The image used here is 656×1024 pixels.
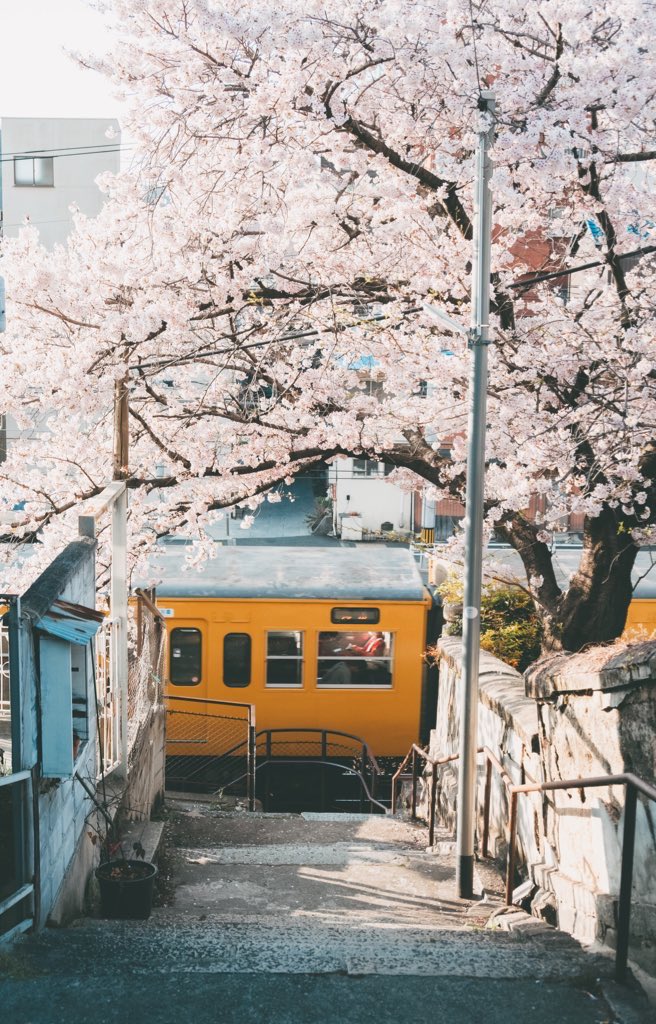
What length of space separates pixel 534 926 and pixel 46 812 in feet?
10.3

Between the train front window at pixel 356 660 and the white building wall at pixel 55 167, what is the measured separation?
68.6 ft

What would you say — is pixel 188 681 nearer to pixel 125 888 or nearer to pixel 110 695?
pixel 110 695

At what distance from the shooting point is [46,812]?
4.34 m

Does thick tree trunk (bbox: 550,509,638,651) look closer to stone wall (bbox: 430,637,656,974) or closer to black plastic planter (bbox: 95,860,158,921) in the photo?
stone wall (bbox: 430,637,656,974)

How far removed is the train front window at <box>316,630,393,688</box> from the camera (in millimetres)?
12516

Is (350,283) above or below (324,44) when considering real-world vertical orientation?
below

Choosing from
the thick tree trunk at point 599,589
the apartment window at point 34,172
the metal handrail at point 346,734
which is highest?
the apartment window at point 34,172

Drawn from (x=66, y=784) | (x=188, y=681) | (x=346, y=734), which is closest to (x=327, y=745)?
(x=346, y=734)

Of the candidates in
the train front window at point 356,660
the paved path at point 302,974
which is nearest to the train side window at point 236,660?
the train front window at point 356,660

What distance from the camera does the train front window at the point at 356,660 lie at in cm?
1252

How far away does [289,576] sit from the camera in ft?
41.4

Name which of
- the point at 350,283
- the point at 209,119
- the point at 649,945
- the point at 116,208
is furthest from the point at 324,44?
the point at 649,945

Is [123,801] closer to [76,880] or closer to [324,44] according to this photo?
[76,880]

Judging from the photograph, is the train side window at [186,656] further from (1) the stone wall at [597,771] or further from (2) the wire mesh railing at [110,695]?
(1) the stone wall at [597,771]
